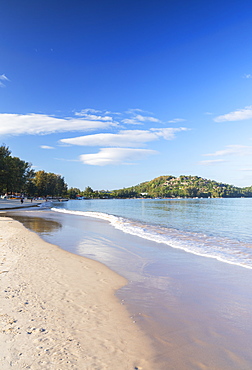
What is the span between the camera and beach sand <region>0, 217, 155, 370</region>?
348cm

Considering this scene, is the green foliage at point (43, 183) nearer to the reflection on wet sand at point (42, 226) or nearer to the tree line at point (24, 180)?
the tree line at point (24, 180)

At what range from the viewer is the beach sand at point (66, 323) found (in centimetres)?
348

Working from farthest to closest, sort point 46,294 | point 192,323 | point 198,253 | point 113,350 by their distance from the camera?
point 198,253
point 46,294
point 192,323
point 113,350

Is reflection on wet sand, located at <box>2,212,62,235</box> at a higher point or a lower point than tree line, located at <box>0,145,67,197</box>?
lower

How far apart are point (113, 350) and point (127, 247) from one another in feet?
28.9

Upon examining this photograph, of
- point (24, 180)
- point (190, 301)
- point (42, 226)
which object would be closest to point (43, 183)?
point (24, 180)

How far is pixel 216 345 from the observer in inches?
158

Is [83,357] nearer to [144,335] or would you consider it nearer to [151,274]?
[144,335]

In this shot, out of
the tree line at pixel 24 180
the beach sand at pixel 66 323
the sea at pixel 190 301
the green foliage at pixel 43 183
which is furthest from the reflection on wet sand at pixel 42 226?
the green foliage at pixel 43 183

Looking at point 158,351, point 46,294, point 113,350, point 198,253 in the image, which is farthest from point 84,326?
point 198,253

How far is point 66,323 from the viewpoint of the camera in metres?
4.49

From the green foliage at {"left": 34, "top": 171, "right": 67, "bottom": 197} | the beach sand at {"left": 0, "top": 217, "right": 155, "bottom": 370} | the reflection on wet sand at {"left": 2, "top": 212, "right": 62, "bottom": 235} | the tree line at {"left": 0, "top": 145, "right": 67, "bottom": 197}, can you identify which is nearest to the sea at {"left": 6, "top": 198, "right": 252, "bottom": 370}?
the beach sand at {"left": 0, "top": 217, "right": 155, "bottom": 370}

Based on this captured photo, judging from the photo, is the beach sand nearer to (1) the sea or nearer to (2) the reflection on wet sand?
(1) the sea

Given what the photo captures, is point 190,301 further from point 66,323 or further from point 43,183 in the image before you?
point 43,183
